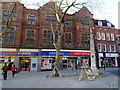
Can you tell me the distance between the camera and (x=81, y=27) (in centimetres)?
2298

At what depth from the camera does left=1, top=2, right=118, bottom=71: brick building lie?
59.8 feet

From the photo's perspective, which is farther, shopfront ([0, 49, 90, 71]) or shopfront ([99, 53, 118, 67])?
shopfront ([99, 53, 118, 67])

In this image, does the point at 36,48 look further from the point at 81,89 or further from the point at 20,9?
the point at 81,89

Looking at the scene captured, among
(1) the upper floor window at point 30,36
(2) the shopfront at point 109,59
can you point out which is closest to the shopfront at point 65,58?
(1) the upper floor window at point 30,36

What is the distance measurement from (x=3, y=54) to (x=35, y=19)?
8.82m

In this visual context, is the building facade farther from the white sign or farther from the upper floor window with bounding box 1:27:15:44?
the upper floor window with bounding box 1:27:15:44

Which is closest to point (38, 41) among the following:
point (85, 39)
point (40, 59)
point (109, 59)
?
point (40, 59)

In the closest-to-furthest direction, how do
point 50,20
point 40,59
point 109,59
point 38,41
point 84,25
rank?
point 40,59 → point 38,41 → point 50,20 → point 84,25 → point 109,59

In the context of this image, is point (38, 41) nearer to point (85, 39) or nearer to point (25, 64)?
point (25, 64)

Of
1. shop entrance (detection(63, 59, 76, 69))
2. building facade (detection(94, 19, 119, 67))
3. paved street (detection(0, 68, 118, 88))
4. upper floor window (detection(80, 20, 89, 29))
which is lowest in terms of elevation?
shop entrance (detection(63, 59, 76, 69))

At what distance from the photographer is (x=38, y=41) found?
20.1 metres

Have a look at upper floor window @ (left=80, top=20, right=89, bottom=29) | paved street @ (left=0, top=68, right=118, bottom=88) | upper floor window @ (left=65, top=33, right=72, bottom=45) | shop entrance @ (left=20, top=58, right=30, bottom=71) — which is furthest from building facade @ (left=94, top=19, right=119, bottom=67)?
paved street @ (left=0, top=68, right=118, bottom=88)

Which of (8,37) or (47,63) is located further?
(47,63)

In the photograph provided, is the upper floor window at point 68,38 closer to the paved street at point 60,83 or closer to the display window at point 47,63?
the display window at point 47,63
